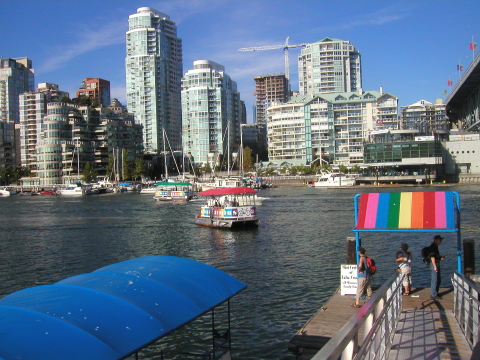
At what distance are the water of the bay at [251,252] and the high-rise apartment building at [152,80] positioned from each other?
422 ft

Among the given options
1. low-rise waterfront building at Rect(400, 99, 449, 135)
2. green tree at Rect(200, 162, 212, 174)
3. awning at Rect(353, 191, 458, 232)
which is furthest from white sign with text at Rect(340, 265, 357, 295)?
green tree at Rect(200, 162, 212, 174)

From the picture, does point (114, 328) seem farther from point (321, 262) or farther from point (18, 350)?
point (321, 262)

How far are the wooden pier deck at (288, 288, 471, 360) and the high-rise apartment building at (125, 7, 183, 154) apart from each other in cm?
16709

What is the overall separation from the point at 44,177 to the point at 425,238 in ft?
433

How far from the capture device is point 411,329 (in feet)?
33.9

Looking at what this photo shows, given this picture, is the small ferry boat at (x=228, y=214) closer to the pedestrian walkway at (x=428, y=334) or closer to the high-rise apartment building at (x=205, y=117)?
the pedestrian walkway at (x=428, y=334)

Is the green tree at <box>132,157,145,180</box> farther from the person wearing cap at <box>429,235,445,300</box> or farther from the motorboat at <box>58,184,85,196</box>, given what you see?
the person wearing cap at <box>429,235,445,300</box>

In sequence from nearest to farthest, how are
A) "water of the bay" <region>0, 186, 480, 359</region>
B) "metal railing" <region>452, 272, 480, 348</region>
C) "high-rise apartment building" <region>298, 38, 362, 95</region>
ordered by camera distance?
"metal railing" <region>452, 272, 480, 348</region> → "water of the bay" <region>0, 186, 480, 359</region> → "high-rise apartment building" <region>298, 38, 362, 95</region>

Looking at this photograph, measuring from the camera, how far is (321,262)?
2666 centimetres

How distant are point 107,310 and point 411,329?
6496 millimetres

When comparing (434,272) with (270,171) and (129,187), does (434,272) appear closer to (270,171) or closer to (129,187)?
(129,187)

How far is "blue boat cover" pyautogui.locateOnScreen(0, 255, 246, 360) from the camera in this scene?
623cm

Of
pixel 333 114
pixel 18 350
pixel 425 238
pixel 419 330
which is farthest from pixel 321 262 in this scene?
pixel 333 114

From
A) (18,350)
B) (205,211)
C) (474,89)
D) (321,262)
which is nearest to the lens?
(18,350)
